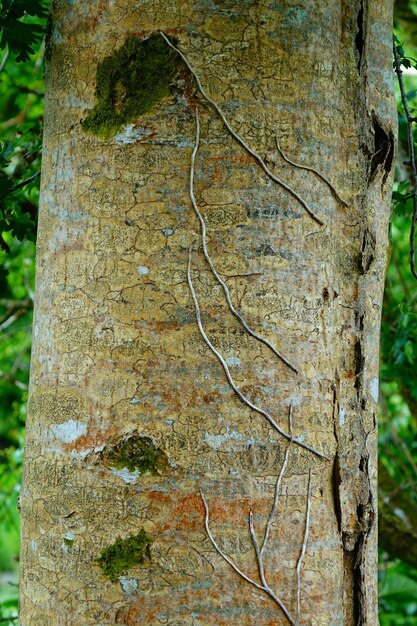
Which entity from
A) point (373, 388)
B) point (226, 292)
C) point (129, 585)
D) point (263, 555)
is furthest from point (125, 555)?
point (373, 388)

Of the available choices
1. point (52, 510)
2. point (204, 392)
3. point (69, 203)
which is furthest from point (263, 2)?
point (52, 510)

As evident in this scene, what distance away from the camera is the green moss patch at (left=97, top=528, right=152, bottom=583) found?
1.68m

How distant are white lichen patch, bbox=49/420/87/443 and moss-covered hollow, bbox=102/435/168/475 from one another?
0.09 m

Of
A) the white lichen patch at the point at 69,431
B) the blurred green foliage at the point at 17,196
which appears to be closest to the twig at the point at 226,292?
the white lichen patch at the point at 69,431

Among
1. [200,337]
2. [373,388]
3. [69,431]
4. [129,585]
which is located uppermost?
[200,337]

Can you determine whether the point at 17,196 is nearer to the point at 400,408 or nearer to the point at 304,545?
the point at 304,545

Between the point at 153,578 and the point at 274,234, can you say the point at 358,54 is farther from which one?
the point at 153,578

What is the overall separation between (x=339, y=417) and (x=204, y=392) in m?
0.35

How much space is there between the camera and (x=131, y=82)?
1878 mm

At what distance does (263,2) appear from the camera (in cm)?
188

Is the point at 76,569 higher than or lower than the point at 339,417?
lower

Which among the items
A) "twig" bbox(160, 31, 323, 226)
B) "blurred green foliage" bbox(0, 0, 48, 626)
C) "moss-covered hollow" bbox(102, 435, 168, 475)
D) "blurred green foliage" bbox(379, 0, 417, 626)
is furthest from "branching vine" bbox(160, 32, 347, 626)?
"blurred green foliage" bbox(379, 0, 417, 626)

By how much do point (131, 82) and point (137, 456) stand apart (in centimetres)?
89

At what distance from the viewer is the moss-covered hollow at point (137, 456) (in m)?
1.71
